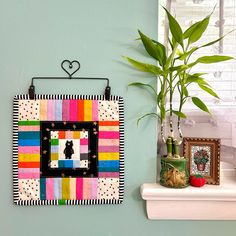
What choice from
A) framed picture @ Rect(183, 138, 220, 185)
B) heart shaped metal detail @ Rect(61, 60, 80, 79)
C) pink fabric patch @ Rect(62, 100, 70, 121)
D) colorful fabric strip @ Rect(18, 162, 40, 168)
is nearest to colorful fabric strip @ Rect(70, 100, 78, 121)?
pink fabric patch @ Rect(62, 100, 70, 121)

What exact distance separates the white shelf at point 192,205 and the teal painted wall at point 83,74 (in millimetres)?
54

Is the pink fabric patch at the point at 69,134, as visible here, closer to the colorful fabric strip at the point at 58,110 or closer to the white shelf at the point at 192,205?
the colorful fabric strip at the point at 58,110

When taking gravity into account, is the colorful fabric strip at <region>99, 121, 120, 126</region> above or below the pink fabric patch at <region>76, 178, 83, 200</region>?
above

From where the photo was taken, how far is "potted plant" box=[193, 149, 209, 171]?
1253 mm

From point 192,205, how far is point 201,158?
0.64 feet

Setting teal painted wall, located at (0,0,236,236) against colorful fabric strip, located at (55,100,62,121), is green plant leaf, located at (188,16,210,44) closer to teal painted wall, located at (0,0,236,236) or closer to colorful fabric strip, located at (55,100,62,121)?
teal painted wall, located at (0,0,236,236)

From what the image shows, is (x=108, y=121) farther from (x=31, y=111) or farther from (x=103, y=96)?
(x=31, y=111)

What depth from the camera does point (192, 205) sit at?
1.23m

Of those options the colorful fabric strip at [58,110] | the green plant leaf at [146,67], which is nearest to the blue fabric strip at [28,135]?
the colorful fabric strip at [58,110]

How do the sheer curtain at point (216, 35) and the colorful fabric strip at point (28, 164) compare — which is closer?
the colorful fabric strip at point (28, 164)

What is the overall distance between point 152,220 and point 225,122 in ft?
1.78

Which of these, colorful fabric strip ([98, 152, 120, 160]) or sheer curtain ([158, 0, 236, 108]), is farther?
sheer curtain ([158, 0, 236, 108])

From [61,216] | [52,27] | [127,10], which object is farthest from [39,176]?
[127,10]

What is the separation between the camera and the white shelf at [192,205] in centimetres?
119
